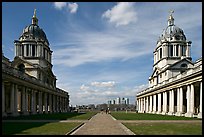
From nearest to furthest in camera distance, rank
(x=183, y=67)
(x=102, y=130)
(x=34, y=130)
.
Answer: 1. (x=34, y=130)
2. (x=102, y=130)
3. (x=183, y=67)

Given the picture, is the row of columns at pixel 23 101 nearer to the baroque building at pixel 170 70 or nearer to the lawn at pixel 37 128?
the lawn at pixel 37 128

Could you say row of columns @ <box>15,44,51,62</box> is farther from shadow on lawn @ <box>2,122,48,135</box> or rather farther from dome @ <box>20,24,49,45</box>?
shadow on lawn @ <box>2,122,48,135</box>

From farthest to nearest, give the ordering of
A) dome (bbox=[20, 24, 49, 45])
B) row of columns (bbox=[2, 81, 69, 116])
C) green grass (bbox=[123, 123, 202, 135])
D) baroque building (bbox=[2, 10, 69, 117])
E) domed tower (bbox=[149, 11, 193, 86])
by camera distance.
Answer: dome (bbox=[20, 24, 49, 45])
domed tower (bbox=[149, 11, 193, 86])
baroque building (bbox=[2, 10, 69, 117])
row of columns (bbox=[2, 81, 69, 116])
green grass (bbox=[123, 123, 202, 135])

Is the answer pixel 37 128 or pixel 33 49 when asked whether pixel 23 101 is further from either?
pixel 33 49

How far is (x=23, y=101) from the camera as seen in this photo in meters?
61.1

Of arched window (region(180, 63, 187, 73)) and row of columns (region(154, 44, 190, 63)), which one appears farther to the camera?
row of columns (region(154, 44, 190, 63))

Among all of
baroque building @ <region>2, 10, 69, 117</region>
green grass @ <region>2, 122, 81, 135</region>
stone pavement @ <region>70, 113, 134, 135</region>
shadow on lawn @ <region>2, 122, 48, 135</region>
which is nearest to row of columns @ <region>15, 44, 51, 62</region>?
baroque building @ <region>2, 10, 69, 117</region>

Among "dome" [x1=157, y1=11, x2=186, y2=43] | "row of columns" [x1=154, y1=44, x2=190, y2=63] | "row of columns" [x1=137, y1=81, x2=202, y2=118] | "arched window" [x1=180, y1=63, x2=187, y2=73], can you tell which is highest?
"dome" [x1=157, y1=11, x2=186, y2=43]

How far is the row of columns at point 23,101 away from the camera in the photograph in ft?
174

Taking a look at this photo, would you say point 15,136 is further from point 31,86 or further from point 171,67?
point 171,67

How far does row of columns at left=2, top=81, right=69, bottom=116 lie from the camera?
174 ft

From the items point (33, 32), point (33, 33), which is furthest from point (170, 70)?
point (33, 32)

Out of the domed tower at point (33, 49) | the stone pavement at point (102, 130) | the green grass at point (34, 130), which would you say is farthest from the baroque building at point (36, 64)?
the green grass at point (34, 130)

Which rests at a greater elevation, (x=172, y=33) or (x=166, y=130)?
(x=172, y=33)
